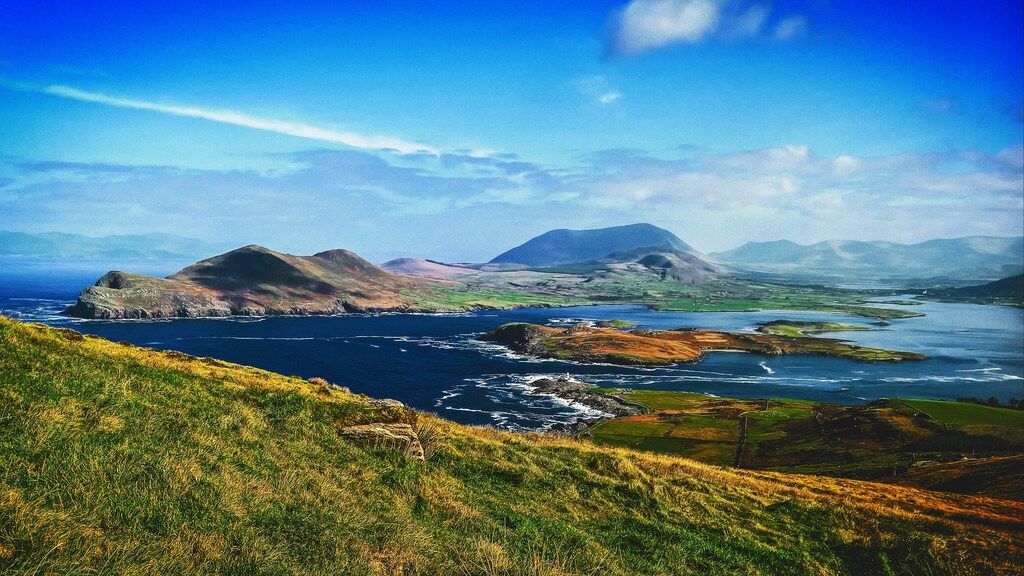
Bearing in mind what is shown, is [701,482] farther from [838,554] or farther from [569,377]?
[569,377]

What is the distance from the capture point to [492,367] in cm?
10706

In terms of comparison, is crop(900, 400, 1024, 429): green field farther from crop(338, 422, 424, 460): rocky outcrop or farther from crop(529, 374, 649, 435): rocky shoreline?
crop(338, 422, 424, 460): rocky outcrop

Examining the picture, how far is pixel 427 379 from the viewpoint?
304 feet

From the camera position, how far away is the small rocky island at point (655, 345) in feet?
→ 408

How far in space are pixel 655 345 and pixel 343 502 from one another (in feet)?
425

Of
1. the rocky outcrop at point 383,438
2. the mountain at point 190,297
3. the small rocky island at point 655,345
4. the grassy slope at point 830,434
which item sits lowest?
the grassy slope at point 830,434

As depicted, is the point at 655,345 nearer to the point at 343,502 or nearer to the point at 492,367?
the point at 492,367

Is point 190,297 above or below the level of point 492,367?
above

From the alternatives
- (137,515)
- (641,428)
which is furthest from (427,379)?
(137,515)

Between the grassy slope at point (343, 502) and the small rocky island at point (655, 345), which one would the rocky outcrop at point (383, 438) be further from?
the small rocky island at point (655, 345)

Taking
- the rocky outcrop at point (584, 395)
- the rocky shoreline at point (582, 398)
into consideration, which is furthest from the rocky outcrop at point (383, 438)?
the rocky outcrop at point (584, 395)

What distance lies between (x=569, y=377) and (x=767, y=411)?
116ft

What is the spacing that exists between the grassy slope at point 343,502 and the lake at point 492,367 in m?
45.3

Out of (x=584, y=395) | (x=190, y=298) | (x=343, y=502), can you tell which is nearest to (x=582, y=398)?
(x=584, y=395)
